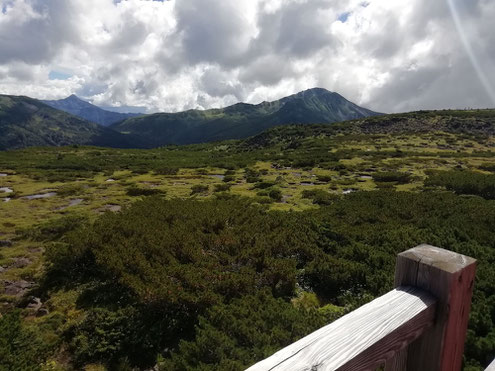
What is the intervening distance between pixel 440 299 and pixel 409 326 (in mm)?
247

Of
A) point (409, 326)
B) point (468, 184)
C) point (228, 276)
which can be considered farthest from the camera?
point (468, 184)

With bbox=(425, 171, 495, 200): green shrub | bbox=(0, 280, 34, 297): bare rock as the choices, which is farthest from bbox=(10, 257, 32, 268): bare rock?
bbox=(425, 171, 495, 200): green shrub

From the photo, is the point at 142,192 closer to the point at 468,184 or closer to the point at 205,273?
the point at 205,273

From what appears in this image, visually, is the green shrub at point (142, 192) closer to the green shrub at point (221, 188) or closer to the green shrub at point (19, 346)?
the green shrub at point (221, 188)

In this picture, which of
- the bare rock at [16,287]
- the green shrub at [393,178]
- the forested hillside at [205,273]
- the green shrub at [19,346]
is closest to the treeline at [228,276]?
the forested hillside at [205,273]

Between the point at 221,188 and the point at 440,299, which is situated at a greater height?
the point at 440,299

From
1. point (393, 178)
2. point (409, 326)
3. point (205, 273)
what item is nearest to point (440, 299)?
point (409, 326)

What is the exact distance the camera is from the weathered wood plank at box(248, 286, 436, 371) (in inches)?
59.7

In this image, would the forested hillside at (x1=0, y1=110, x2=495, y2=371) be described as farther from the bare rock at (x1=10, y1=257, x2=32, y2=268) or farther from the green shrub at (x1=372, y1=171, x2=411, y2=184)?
the green shrub at (x1=372, y1=171, x2=411, y2=184)

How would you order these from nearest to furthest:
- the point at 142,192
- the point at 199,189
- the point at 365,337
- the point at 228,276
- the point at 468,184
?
the point at 365,337 → the point at 228,276 → the point at 468,184 → the point at 142,192 → the point at 199,189

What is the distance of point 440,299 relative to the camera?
1862mm

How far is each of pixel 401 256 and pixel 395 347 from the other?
0.52 meters

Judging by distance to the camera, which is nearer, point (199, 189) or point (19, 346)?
point (19, 346)

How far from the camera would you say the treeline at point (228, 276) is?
7.16 m
